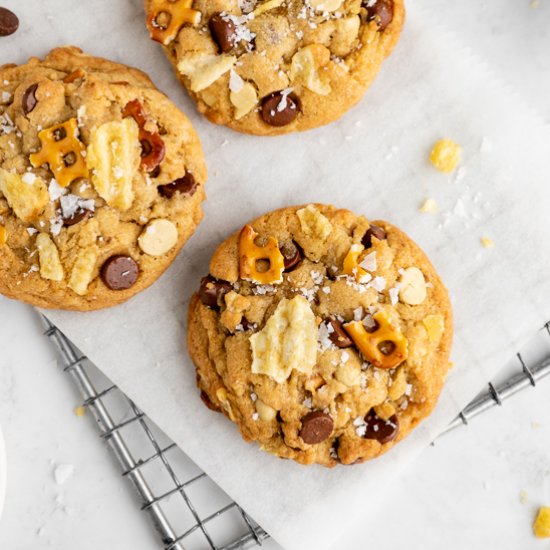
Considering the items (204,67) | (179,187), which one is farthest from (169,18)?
(179,187)

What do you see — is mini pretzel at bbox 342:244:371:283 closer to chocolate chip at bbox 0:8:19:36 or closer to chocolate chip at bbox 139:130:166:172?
chocolate chip at bbox 139:130:166:172

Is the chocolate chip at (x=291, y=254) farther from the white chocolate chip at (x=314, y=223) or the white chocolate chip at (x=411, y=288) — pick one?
the white chocolate chip at (x=411, y=288)

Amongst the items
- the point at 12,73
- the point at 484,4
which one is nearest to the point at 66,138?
Answer: the point at 12,73

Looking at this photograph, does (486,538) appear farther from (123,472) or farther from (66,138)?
(66,138)

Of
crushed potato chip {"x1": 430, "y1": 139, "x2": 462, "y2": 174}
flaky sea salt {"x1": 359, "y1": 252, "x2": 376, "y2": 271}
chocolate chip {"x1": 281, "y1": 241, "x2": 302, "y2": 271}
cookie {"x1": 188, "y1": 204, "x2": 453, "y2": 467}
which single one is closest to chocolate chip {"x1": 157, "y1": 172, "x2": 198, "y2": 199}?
cookie {"x1": 188, "y1": 204, "x2": 453, "y2": 467}

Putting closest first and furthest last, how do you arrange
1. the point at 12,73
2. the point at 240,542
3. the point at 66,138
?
the point at 66,138 < the point at 12,73 < the point at 240,542
